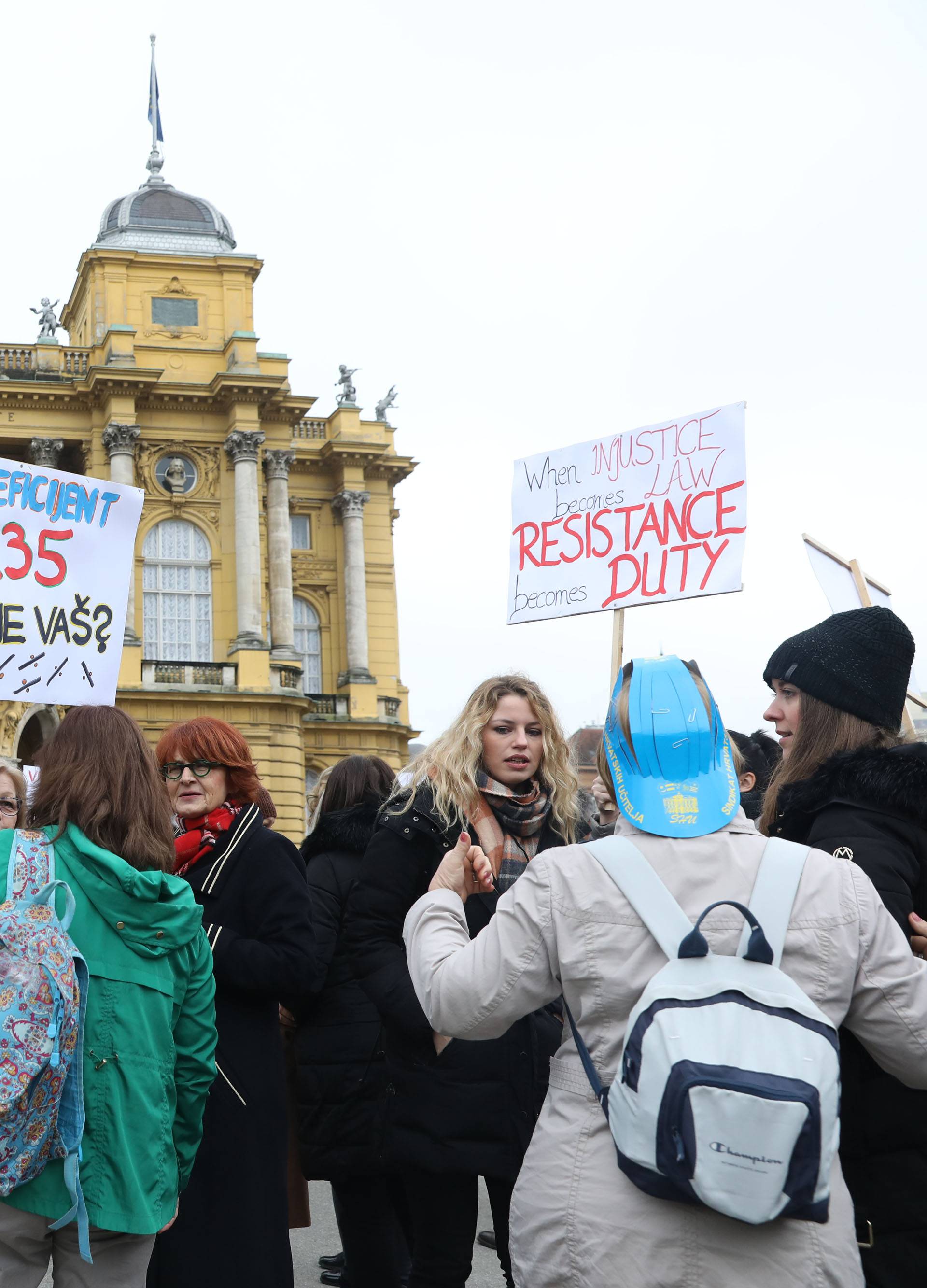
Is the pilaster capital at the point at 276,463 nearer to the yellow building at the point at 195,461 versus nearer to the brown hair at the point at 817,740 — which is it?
the yellow building at the point at 195,461

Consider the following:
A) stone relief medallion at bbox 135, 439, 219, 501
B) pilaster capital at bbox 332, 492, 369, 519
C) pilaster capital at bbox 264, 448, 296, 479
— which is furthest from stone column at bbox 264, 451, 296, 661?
pilaster capital at bbox 332, 492, 369, 519

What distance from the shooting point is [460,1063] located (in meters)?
3.80

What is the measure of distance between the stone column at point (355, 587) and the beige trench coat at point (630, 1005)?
31.5 meters

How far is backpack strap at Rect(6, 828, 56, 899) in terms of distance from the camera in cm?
316

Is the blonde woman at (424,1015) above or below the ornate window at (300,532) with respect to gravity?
below

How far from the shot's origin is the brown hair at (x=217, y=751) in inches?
172

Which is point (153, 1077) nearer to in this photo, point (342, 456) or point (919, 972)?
point (919, 972)

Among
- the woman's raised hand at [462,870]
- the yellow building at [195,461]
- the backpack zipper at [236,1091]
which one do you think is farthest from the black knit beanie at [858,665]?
the yellow building at [195,461]

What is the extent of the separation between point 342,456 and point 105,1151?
3253cm

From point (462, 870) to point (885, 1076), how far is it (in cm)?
91

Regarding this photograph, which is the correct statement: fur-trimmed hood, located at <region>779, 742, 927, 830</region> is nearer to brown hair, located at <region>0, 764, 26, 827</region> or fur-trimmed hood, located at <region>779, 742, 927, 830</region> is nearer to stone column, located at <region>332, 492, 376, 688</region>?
brown hair, located at <region>0, 764, 26, 827</region>

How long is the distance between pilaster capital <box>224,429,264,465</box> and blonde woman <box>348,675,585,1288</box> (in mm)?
28095

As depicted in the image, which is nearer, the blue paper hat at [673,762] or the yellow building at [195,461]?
the blue paper hat at [673,762]

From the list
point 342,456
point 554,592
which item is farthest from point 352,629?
point 554,592
